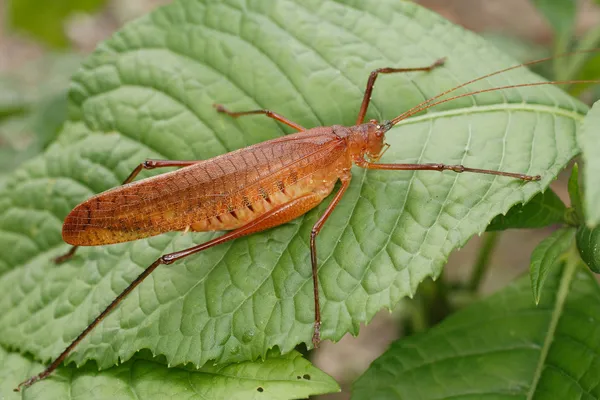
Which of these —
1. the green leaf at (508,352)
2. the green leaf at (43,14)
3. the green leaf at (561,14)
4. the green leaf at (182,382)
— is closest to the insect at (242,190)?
the green leaf at (182,382)

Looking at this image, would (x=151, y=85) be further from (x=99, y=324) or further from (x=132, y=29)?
(x=99, y=324)

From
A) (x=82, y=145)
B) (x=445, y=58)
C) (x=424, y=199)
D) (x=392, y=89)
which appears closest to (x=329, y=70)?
(x=392, y=89)

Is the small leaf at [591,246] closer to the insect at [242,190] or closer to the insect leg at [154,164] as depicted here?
the insect at [242,190]

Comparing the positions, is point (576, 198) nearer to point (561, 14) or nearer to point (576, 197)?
point (576, 197)

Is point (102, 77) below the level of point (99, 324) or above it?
above

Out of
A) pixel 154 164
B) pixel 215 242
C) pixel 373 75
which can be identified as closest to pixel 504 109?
pixel 373 75
